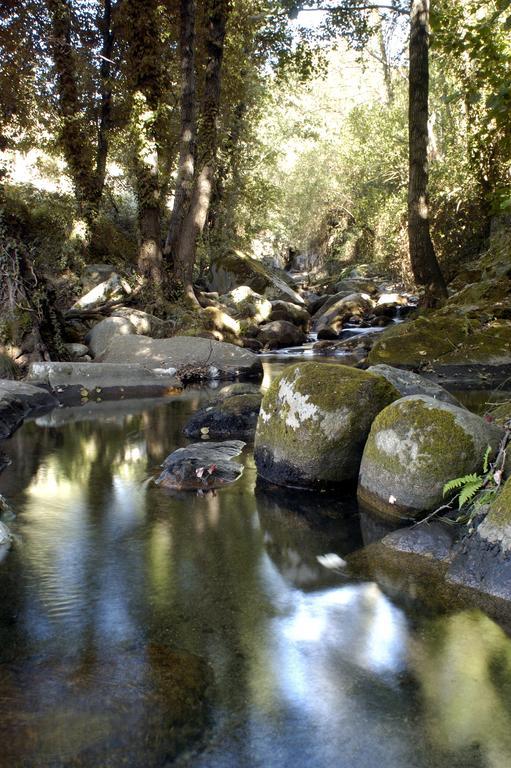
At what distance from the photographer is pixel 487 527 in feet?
12.8

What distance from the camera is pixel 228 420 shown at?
8.21 metres

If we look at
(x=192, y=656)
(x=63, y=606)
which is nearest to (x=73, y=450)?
(x=63, y=606)

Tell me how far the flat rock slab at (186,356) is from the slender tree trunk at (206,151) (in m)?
3.62

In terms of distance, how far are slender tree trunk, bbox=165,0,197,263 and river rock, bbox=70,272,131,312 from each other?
1447mm

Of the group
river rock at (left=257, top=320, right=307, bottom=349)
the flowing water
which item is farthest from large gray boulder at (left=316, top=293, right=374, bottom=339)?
→ the flowing water

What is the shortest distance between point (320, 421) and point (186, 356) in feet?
24.7

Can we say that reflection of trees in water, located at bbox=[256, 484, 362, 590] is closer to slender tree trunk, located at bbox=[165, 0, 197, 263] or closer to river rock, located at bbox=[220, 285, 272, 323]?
slender tree trunk, located at bbox=[165, 0, 197, 263]

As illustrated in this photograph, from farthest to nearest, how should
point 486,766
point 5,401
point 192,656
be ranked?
point 5,401 < point 192,656 < point 486,766

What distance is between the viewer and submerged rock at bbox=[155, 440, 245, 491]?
618 cm

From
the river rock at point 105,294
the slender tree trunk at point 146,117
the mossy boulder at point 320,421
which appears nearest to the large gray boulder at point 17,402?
the mossy boulder at point 320,421

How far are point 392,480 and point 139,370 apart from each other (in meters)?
7.66

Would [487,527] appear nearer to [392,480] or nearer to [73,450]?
[392,480]

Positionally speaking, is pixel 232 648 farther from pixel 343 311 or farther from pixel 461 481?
pixel 343 311

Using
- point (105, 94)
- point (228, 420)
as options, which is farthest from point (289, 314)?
point (228, 420)
